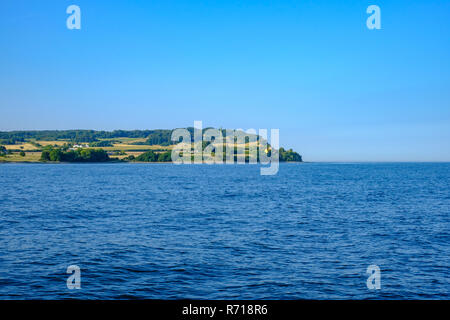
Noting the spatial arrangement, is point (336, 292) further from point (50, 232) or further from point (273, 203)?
point (273, 203)

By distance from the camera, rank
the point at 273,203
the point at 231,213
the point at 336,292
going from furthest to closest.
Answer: the point at 273,203
the point at 231,213
the point at 336,292

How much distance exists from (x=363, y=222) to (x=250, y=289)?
23373 mm

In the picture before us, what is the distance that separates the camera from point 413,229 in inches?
1342

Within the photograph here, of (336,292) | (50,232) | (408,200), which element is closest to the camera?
(336,292)

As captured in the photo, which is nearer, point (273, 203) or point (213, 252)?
point (213, 252)

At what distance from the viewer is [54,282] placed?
752 inches

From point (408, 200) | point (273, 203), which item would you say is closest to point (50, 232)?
point (273, 203)

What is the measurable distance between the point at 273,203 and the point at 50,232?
31090mm
